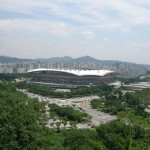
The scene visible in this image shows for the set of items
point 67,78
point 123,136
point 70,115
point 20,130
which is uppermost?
point 20,130

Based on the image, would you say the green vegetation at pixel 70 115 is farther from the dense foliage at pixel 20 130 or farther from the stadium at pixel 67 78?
the stadium at pixel 67 78

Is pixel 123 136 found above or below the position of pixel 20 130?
below

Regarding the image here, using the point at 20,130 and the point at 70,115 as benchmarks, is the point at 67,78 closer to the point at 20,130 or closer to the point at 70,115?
the point at 70,115

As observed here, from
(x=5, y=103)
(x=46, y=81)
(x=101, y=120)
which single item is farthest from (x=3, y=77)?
(x=5, y=103)

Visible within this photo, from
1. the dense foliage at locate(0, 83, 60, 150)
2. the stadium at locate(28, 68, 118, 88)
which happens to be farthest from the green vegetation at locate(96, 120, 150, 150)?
the stadium at locate(28, 68, 118, 88)

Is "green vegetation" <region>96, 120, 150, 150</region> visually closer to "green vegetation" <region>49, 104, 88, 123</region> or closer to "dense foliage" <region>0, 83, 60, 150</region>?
"dense foliage" <region>0, 83, 60, 150</region>

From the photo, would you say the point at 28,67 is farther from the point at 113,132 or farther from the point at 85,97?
the point at 113,132

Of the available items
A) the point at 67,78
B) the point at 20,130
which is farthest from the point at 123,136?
the point at 67,78

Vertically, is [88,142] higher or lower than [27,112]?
lower
